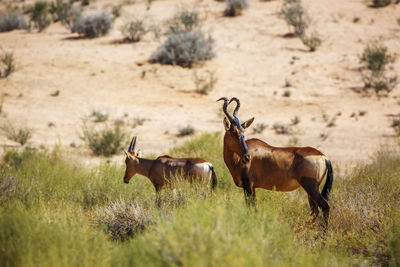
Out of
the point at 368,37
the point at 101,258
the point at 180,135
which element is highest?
the point at 101,258

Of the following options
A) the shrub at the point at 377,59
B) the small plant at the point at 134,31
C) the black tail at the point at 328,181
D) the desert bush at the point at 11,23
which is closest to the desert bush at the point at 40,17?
the desert bush at the point at 11,23

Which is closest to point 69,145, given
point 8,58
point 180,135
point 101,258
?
point 180,135

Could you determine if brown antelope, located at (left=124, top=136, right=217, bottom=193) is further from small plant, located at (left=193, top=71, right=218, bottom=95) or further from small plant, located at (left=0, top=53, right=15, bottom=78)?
small plant, located at (left=0, top=53, right=15, bottom=78)

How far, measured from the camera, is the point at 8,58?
792 inches

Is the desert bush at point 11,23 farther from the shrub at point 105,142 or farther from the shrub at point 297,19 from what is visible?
the shrub at point 105,142

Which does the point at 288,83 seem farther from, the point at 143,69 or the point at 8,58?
the point at 8,58

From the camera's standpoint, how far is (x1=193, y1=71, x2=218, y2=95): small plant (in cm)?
2072

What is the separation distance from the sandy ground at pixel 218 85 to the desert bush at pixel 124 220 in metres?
7.19

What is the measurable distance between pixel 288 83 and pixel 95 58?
34.4 ft

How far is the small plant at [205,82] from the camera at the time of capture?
68.0ft

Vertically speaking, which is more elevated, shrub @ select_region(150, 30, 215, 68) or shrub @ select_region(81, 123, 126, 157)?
shrub @ select_region(150, 30, 215, 68)

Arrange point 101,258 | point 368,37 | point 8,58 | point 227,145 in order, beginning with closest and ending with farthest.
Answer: point 101,258
point 227,145
point 8,58
point 368,37

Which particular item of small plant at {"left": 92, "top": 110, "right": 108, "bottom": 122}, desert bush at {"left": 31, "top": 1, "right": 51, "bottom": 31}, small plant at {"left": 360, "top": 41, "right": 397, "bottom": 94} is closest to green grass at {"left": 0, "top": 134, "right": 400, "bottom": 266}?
small plant at {"left": 92, "top": 110, "right": 108, "bottom": 122}

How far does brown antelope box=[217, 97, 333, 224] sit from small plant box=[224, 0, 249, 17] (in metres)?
25.7
